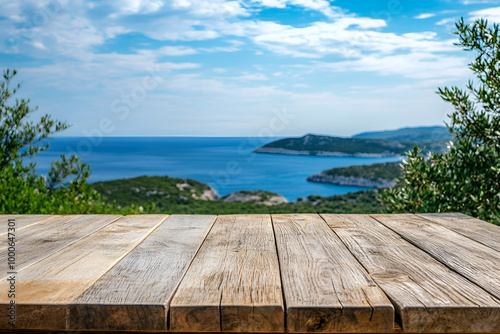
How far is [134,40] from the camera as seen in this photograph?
26562 millimetres

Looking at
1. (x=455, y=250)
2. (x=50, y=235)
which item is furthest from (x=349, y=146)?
(x=50, y=235)

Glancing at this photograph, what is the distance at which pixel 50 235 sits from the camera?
5.66 feet

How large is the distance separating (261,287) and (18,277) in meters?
0.80

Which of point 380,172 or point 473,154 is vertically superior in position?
point 473,154

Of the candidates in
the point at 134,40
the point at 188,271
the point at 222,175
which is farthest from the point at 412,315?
the point at 222,175

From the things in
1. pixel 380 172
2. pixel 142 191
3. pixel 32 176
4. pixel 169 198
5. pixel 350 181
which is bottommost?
pixel 350 181

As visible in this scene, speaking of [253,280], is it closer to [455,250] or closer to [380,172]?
[455,250]

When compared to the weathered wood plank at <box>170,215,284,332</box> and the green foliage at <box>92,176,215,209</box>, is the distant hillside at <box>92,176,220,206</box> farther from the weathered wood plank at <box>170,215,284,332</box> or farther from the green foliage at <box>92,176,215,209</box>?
the weathered wood plank at <box>170,215,284,332</box>

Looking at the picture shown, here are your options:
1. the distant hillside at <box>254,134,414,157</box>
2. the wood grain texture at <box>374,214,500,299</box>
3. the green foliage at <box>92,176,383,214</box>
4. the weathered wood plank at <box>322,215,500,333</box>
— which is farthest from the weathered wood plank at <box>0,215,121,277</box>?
the distant hillside at <box>254,134,414,157</box>

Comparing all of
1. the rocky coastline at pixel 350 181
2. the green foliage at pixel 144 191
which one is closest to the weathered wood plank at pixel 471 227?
the green foliage at pixel 144 191

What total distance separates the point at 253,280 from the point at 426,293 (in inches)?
20.0

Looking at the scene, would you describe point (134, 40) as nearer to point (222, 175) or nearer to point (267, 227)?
point (267, 227)

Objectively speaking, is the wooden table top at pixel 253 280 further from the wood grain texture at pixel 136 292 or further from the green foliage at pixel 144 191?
the green foliage at pixel 144 191

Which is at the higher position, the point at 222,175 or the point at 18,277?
the point at 18,277
